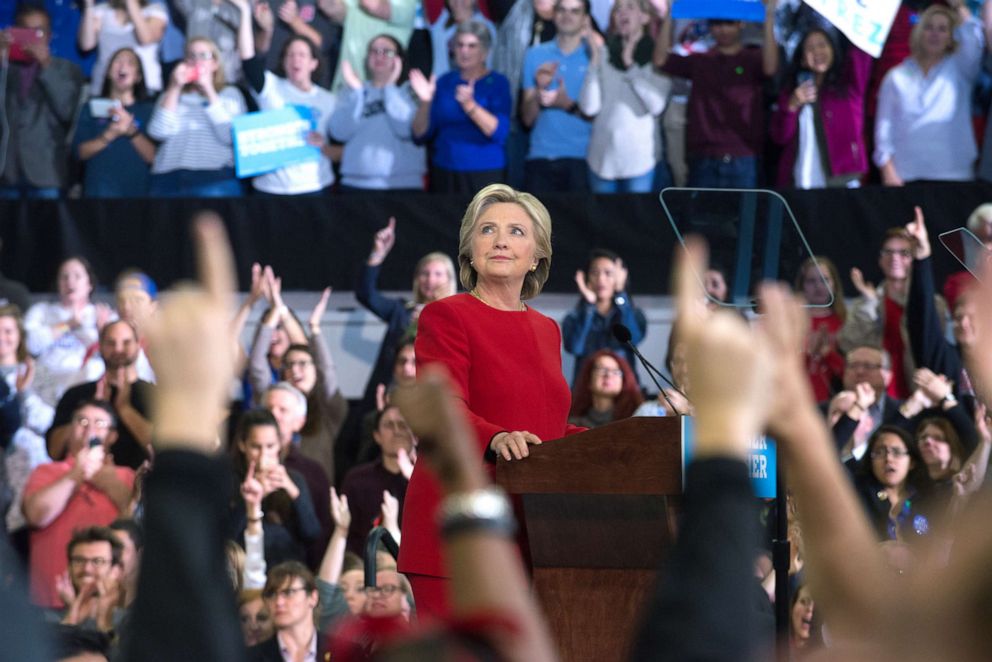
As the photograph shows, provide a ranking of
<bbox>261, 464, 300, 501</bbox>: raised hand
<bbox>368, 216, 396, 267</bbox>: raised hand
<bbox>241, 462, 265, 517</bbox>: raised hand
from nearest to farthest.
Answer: <bbox>241, 462, 265, 517</bbox>: raised hand → <bbox>261, 464, 300, 501</bbox>: raised hand → <bbox>368, 216, 396, 267</bbox>: raised hand

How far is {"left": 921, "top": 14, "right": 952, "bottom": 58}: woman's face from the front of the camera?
703 centimetres

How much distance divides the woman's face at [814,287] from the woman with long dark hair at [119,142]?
3.92m

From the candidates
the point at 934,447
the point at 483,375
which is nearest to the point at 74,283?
the point at 934,447

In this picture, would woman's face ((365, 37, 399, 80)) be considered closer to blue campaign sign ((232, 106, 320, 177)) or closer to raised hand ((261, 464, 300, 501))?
blue campaign sign ((232, 106, 320, 177))

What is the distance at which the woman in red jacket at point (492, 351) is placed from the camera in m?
3.06

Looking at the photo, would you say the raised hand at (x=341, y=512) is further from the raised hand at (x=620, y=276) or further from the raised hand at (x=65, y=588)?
the raised hand at (x=620, y=276)

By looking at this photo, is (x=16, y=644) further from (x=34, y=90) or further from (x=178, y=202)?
(x=34, y=90)

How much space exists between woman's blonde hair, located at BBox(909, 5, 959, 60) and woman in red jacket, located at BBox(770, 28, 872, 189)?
0.81 ft

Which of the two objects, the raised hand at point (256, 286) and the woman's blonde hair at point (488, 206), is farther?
the raised hand at point (256, 286)

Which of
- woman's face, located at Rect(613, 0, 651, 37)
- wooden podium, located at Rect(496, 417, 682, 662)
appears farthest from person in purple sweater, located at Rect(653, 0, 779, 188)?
wooden podium, located at Rect(496, 417, 682, 662)

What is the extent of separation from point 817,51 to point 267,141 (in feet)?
9.32

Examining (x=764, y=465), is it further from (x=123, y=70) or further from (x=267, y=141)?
(x=123, y=70)

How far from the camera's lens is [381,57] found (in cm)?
777

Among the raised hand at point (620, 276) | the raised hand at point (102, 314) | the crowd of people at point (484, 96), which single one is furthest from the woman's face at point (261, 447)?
the crowd of people at point (484, 96)
